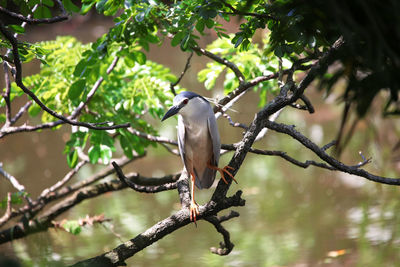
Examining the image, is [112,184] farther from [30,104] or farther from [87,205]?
[87,205]

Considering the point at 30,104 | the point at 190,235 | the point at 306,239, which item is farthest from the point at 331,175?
the point at 30,104

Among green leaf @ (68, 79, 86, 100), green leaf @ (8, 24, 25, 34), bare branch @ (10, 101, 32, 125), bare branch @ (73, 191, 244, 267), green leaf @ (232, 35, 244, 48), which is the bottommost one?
bare branch @ (73, 191, 244, 267)

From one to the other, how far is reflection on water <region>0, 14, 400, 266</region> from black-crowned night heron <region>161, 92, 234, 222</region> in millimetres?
1069

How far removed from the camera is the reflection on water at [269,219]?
4.19m

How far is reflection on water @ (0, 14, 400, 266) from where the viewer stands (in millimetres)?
4191

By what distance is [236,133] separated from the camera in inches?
295

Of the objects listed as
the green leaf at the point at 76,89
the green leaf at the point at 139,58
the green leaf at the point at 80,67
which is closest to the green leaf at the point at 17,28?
the green leaf at the point at 80,67

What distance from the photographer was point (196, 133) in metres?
2.78

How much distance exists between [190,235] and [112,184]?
141cm

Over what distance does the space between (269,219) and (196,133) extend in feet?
8.16

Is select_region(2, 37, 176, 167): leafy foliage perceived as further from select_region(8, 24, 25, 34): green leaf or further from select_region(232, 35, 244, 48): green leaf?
select_region(232, 35, 244, 48): green leaf

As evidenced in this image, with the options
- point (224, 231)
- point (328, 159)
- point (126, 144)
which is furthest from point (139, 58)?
point (328, 159)

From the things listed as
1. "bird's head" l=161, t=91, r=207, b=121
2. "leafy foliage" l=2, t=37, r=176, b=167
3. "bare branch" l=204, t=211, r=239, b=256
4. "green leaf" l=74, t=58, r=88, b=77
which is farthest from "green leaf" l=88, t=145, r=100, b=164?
"bare branch" l=204, t=211, r=239, b=256

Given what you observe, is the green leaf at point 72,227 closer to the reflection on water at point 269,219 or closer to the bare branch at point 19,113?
the reflection on water at point 269,219
